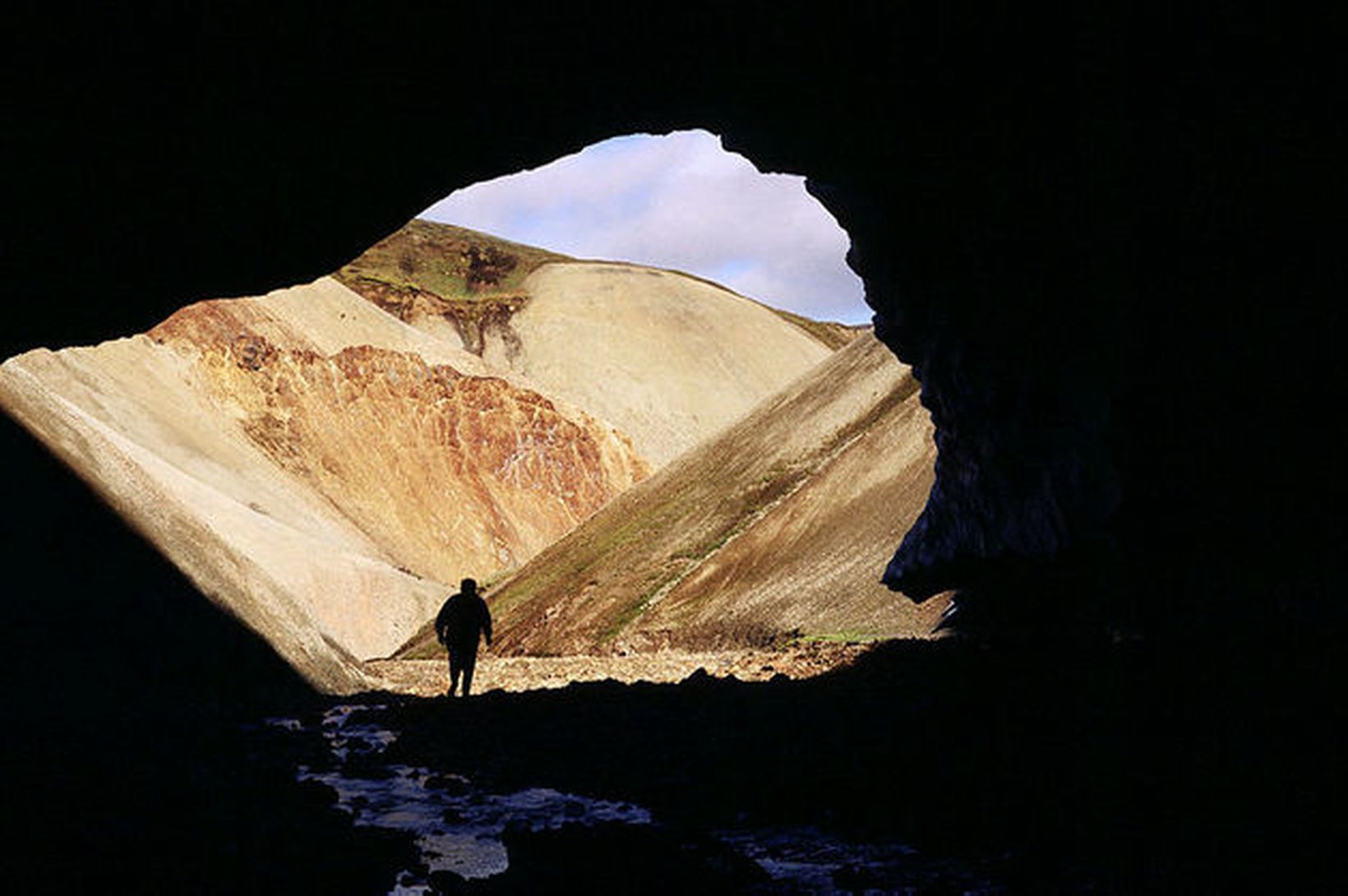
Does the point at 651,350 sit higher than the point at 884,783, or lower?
higher

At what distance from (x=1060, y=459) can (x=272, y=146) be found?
1120 cm

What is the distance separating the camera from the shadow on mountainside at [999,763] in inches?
320

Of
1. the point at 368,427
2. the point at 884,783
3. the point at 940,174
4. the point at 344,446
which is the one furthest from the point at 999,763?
the point at 368,427

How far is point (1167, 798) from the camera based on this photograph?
9492mm

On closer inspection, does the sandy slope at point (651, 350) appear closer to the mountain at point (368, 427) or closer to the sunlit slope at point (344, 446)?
the mountain at point (368, 427)

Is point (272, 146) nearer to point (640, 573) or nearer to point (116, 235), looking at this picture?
point (116, 235)

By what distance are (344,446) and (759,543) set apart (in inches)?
1609

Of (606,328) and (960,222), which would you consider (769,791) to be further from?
(606,328)

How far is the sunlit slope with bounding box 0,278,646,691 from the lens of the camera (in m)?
52.2

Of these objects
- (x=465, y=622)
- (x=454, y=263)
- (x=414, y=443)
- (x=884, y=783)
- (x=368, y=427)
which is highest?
(x=454, y=263)

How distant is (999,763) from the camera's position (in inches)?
431

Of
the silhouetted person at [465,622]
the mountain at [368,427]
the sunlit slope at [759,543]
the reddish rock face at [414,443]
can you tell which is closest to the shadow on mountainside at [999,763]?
the silhouetted person at [465,622]

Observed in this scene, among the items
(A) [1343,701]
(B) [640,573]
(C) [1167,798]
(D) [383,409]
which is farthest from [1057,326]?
(D) [383,409]

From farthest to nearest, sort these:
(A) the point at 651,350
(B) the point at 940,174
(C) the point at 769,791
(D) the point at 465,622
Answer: (A) the point at 651,350, (D) the point at 465,622, (B) the point at 940,174, (C) the point at 769,791
